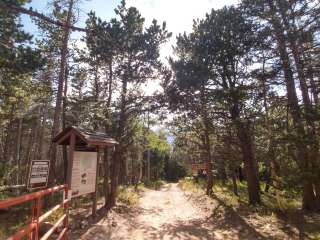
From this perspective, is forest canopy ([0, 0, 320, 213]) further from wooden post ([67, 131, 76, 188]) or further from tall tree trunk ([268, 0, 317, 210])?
wooden post ([67, 131, 76, 188])

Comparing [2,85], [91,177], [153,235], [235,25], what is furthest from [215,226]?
[2,85]

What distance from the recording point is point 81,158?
9.52 m

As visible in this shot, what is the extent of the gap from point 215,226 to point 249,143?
4.98 m

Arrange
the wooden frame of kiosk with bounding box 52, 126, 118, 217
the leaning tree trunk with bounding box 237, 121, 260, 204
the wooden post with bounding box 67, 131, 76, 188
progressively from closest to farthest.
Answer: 1. the wooden post with bounding box 67, 131, 76, 188
2. the wooden frame of kiosk with bounding box 52, 126, 118, 217
3. the leaning tree trunk with bounding box 237, 121, 260, 204

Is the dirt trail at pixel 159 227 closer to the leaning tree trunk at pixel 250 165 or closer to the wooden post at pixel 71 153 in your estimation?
the wooden post at pixel 71 153

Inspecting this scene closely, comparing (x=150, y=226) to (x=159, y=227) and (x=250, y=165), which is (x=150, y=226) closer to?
(x=159, y=227)

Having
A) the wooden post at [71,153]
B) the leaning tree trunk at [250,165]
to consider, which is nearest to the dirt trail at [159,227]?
the wooden post at [71,153]

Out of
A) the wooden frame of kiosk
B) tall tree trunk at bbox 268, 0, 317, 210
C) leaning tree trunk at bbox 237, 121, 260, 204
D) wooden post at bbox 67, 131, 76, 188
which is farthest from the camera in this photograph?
leaning tree trunk at bbox 237, 121, 260, 204

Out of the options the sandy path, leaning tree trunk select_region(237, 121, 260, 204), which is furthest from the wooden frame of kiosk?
leaning tree trunk select_region(237, 121, 260, 204)

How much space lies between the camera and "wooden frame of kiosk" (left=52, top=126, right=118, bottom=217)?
8953 millimetres

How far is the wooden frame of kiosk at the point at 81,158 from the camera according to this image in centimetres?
895

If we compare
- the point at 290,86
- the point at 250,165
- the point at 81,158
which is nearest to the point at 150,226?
the point at 81,158

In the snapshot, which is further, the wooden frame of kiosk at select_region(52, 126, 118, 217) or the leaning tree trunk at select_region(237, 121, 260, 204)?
the leaning tree trunk at select_region(237, 121, 260, 204)

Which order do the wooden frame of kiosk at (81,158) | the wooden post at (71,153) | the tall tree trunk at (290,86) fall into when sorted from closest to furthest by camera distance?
the wooden post at (71,153)
the wooden frame of kiosk at (81,158)
the tall tree trunk at (290,86)
